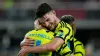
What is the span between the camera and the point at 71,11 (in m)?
21.9

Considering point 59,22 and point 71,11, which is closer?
point 59,22

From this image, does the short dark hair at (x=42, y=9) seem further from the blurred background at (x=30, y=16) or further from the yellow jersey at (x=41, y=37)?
the blurred background at (x=30, y=16)

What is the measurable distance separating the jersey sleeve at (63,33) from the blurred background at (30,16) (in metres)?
15.5

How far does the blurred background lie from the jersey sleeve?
15.5 m

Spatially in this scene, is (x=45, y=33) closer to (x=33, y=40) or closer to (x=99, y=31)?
(x=33, y=40)

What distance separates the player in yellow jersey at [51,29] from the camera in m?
5.79

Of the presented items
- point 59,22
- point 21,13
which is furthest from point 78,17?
point 59,22

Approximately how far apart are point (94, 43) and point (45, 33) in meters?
16.7

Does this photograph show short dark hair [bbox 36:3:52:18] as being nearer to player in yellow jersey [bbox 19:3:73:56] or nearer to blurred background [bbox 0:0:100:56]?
player in yellow jersey [bbox 19:3:73:56]

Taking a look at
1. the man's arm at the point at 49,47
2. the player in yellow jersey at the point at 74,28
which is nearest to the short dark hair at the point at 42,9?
the man's arm at the point at 49,47

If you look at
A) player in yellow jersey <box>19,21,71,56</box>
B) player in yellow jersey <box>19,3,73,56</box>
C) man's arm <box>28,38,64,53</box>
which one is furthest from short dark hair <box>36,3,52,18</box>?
man's arm <box>28,38,64,53</box>

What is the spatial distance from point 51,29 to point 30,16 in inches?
638

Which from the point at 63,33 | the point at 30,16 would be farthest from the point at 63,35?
the point at 30,16

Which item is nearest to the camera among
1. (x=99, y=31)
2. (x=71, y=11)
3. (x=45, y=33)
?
(x=45, y=33)
